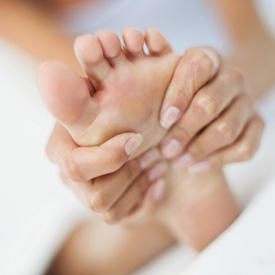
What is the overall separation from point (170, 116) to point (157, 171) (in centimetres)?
11

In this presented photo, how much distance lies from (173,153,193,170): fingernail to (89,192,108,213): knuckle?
146 mm

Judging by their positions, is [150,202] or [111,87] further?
[150,202]

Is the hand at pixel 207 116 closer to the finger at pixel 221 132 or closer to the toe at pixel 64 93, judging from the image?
the finger at pixel 221 132

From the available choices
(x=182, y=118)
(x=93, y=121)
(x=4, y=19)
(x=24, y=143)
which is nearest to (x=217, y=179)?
(x=182, y=118)

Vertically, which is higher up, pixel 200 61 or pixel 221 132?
pixel 200 61

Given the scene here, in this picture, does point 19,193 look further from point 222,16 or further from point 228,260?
point 222,16

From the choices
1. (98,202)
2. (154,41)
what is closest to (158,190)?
(98,202)

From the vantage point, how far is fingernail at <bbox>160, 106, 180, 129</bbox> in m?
0.51

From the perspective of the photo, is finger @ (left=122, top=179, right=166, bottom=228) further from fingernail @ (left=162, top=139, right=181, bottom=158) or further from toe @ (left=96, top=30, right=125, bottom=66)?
toe @ (left=96, top=30, right=125, bottom=66)

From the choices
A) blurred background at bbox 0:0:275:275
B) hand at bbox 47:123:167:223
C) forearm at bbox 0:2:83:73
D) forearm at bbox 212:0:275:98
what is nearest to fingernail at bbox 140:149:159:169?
hand at bbox 47:123:167:223

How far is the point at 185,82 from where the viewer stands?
51 centimetres

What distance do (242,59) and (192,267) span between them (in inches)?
27.9

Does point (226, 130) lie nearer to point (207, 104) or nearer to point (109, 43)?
point (207, 104)

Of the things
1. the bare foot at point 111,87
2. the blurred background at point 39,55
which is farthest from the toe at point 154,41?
the blurred background at point 39,55
